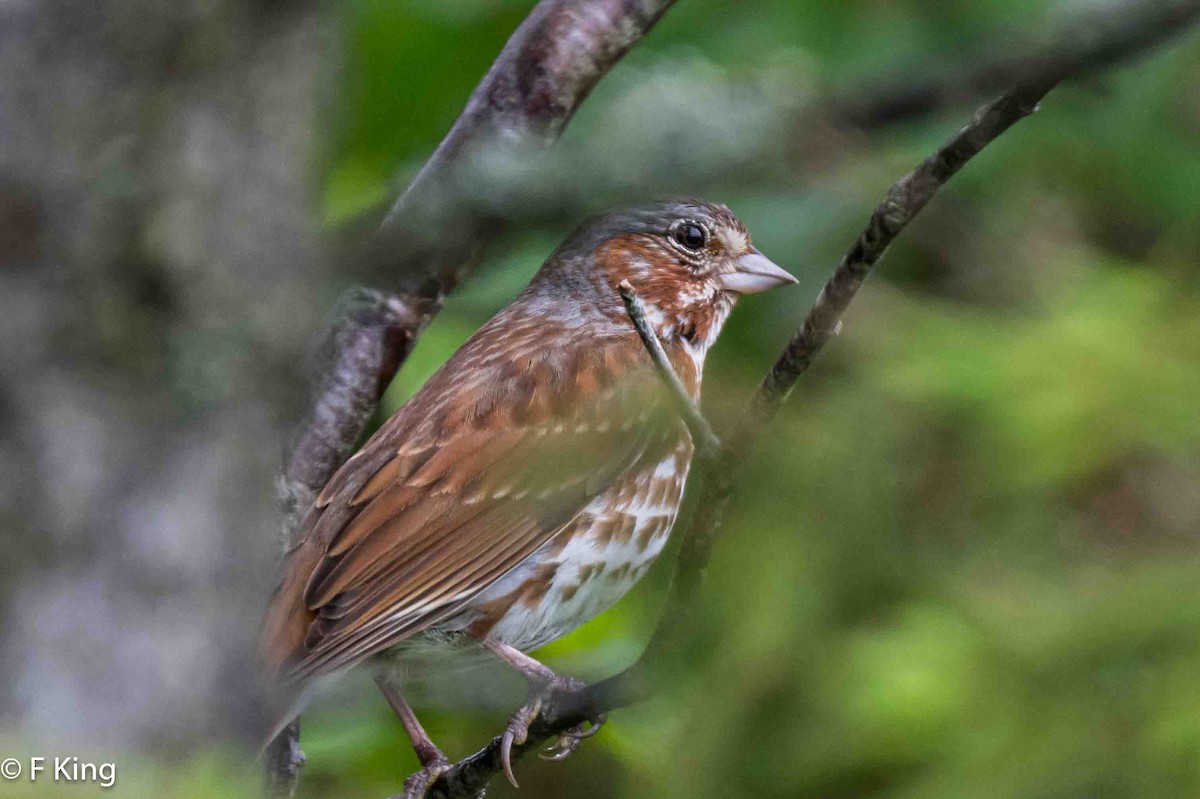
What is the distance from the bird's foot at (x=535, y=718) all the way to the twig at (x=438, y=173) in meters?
0.47

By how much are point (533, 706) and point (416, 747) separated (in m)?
0.43

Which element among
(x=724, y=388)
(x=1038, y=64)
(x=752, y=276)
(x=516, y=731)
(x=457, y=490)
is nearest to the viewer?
(x=1038, y=64)

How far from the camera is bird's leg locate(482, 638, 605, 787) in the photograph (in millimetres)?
2781

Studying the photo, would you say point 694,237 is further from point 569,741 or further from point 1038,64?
point 1038,64

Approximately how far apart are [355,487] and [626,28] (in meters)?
1.12

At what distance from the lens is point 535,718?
282 cm

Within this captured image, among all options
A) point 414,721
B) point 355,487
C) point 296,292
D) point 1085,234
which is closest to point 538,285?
point 355,487

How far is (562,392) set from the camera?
11.3ft

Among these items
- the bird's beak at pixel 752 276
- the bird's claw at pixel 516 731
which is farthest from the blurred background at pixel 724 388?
the bird's beak at pixel 752 276

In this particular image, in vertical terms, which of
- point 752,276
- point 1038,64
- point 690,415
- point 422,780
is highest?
point 1038,64

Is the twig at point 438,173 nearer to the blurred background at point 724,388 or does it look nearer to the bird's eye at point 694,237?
the blurred background at point 724,388

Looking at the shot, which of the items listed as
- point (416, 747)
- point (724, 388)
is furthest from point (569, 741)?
point (724, 388)

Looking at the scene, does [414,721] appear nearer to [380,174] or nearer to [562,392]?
[562,392]

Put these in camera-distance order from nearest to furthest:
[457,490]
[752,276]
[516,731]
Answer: [516,731], [457,490], [752,276]
